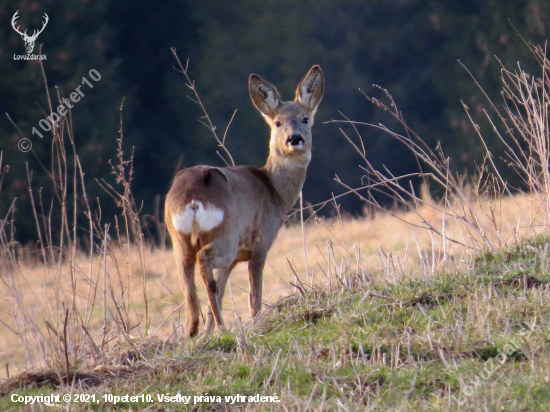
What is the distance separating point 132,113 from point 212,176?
18.7 m

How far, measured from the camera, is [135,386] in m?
3.67

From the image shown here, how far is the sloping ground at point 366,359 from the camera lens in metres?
3.21

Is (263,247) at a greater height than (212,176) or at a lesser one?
lesser

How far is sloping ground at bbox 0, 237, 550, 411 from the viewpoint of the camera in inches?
126

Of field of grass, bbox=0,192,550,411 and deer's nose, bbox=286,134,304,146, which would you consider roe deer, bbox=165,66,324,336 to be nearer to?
deer's nose, bbox=286,134,304,146

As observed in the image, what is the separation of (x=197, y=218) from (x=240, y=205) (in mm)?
514

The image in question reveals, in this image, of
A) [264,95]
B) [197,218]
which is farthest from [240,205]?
[264,95]

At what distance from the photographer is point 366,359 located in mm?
3680

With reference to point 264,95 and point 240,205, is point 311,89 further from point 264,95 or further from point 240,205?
point 240,205

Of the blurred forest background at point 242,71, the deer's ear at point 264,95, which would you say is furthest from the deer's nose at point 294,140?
the blurred forest background at point 242,71

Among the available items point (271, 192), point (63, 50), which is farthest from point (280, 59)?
point (271, 192)

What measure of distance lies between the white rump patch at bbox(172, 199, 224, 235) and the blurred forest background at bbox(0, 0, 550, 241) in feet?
49.8

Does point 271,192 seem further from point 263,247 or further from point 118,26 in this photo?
point 118,26

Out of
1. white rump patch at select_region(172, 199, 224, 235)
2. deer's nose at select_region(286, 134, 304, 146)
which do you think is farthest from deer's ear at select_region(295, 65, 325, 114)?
white rump patch at select_region(172, 199, 224, 235)
